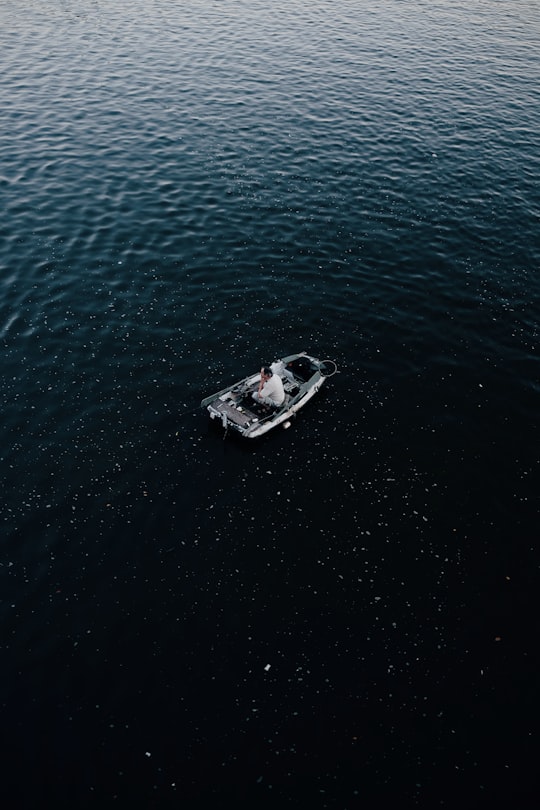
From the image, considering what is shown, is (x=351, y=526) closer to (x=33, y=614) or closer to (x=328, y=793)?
(x=328, y=793)

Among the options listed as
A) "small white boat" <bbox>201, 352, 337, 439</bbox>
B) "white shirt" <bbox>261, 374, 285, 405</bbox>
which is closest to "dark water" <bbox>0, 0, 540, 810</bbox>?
"small white boat" <bbox>201, 352, 337, 439</bbox>

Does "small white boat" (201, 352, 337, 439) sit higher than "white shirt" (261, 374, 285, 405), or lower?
lower

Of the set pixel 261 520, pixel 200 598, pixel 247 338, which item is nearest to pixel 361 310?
pixel 247 338

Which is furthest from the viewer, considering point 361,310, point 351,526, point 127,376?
point 361,310

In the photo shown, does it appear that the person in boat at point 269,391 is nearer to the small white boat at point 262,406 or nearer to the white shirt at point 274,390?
the white shirt at point 274,390

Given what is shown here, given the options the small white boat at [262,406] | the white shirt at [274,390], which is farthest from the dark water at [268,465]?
the white shirt at [274,390]

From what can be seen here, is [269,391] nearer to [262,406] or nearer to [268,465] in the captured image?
[262,406]

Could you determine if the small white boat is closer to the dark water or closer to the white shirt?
the white shirt
